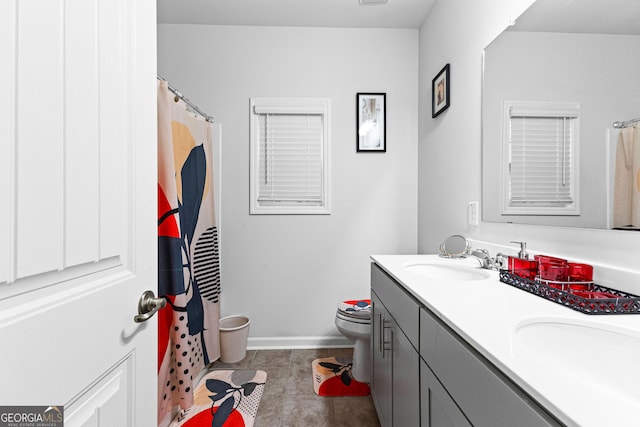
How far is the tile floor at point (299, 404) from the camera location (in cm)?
151

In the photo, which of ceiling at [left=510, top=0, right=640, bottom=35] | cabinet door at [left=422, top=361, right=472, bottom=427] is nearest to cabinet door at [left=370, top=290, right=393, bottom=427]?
cabinet door at [left=422, top=361, right=472, bottom=427]

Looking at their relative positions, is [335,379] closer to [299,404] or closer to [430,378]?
[299,404]

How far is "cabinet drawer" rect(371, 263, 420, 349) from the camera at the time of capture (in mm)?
935

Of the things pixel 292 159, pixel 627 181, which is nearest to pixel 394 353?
pixel 627 181

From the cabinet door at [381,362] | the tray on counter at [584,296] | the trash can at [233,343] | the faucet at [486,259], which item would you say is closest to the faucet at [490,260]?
the faucet at [486,259]

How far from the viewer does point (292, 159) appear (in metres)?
2.32

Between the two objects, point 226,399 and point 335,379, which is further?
point 335,379

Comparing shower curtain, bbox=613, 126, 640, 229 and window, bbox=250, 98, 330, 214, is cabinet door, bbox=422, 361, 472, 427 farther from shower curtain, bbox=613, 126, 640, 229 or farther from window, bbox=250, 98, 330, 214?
window, bbox=250, 98, 330, 214

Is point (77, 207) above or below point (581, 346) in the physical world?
above

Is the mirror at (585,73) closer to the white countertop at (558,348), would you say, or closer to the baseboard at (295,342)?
the white countertop at (558,348)

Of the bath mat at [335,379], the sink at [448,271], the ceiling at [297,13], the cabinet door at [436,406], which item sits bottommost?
the bath mat at [335,379]

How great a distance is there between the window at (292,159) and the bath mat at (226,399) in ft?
3.90

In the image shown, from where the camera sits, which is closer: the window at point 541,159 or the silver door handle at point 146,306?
the silver door handle at point 146,306

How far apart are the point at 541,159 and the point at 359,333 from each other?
4.29 feet
